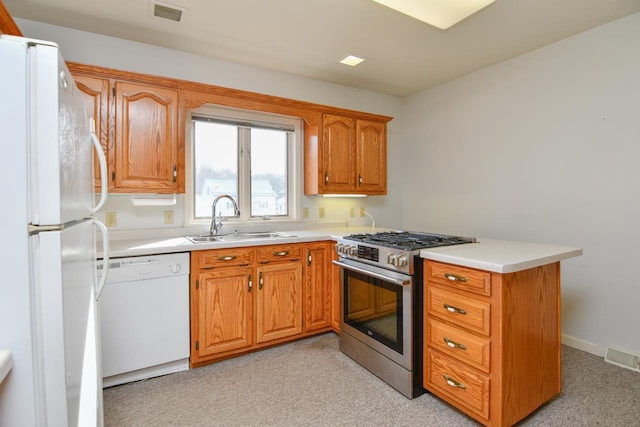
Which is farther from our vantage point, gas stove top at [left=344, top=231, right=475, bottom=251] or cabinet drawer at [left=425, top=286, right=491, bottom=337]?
gas stove top at [left=344, top=231, right=475, bottom=251]

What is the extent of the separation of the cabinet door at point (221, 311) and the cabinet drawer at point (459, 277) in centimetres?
135

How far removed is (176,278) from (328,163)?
1.76 m

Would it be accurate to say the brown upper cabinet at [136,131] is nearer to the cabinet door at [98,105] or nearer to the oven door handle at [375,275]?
the cabinet door at [98,105]

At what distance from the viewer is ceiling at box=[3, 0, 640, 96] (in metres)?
2.17

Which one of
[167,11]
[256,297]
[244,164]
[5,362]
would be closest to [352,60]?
[244,164]

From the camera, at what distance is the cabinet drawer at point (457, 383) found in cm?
168

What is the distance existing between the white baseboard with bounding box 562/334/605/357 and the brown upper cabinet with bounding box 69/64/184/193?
340cm

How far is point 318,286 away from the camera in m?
2.86

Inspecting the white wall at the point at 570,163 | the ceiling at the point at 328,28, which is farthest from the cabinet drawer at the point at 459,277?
the ceiling at the point at 328,28

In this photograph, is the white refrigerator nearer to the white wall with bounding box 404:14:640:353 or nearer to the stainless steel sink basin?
the stainless steel sink basin

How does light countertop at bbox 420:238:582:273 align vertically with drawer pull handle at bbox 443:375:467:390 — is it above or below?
above

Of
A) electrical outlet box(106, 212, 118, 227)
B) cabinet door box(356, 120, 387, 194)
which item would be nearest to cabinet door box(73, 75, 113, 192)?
electrical outlet box(106, 212, 118, 227)

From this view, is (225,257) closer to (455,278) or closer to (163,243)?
(163,243)

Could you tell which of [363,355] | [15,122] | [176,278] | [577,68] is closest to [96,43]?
[176,278]
